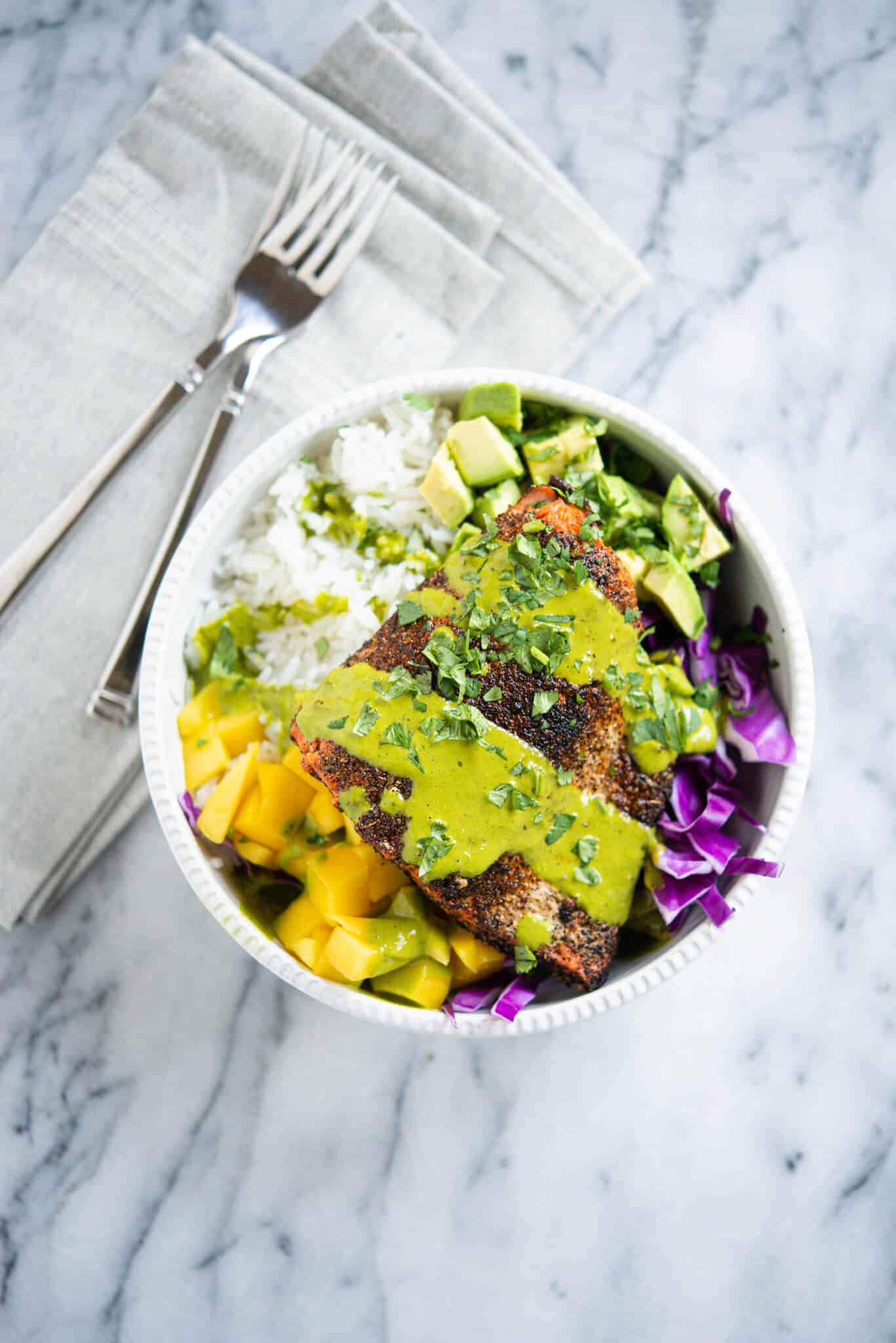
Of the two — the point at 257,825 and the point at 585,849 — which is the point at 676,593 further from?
the point at 257,825

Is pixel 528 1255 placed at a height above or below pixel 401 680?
below

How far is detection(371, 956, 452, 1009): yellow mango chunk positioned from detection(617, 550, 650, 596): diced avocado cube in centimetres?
95

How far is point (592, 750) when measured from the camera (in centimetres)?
219

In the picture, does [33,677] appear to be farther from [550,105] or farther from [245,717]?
[550,105]

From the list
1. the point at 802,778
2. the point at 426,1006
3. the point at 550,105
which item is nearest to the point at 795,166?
the point at 550,105

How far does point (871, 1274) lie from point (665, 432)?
2.33 metres

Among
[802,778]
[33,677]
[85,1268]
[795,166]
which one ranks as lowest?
[85,1268]

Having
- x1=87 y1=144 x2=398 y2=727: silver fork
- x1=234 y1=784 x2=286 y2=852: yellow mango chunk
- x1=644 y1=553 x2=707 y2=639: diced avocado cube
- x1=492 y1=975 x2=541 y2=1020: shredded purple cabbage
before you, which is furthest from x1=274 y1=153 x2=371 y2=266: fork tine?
x1=492 y1=975 x2=541 y2=1020: shredded purple cabbage

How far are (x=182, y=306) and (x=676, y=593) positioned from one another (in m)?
1.50

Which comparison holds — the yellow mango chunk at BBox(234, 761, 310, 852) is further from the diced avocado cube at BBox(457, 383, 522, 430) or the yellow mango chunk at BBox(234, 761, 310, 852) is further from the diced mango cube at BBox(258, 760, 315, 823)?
the diced avocado cube at BBox(457, 383, 522, 430)

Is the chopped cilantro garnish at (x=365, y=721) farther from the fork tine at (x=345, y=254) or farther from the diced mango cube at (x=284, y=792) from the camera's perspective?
the fork tine at (x=345, y=254)

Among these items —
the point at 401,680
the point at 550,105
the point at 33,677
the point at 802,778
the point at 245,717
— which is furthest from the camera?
the point at 550,105

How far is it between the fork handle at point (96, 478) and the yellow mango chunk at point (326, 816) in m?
0.98

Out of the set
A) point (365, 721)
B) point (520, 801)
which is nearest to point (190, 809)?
point (365, 721)
